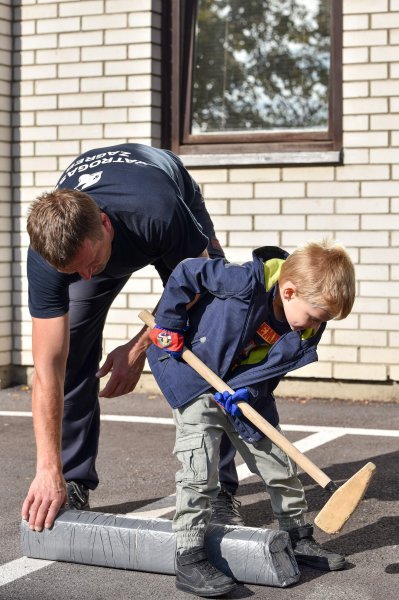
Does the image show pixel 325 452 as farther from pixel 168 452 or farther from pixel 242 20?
pixel 242 20

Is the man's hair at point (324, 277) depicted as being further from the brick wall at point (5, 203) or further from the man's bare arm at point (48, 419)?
the brick wall at point (5, 203)

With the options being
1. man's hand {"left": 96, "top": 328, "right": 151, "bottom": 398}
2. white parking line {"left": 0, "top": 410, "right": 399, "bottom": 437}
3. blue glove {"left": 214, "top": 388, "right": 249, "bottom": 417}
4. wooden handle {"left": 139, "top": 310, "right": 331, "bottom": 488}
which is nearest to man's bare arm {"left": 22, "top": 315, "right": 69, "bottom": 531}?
man's hand {"left": 96, "top": 328, "right": 151, "bottom": 398}

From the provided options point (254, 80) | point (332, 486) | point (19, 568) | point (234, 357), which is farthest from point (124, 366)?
point (254, 80)

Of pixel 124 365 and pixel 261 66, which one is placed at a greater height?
pixel 261 66

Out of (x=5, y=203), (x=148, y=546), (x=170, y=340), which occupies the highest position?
(x=5, y=203)

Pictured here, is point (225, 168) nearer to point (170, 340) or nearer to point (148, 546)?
point (170, 340)

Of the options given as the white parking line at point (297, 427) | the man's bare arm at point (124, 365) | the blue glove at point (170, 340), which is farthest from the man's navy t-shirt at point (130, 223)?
the white parking line at point (297, 427)

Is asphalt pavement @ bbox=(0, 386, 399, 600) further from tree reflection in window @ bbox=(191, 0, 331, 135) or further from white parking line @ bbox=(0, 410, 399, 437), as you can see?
tree reflection in window @ bbox=(191, 0, 331, 135)

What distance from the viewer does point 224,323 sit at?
A: 4180 mm

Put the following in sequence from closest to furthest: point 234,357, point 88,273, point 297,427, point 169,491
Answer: point 88,273 → point 234,357 → point 169,491 → point 297,427

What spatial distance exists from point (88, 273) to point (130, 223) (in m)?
0.39

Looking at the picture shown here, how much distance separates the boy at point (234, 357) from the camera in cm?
404

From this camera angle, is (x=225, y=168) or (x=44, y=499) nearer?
(x=44, y=499)

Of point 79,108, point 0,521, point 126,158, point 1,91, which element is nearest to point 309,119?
point 79,108
